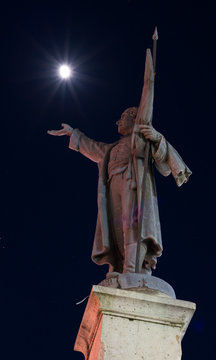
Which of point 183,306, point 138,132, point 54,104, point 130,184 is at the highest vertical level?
point 54,104

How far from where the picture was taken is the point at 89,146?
7711 millimetres

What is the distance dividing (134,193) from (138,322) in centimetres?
195

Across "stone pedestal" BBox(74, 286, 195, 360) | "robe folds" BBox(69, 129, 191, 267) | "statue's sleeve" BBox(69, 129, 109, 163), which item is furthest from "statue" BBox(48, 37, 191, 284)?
"stone pedestal" BBox(74, 286, 195, 360)

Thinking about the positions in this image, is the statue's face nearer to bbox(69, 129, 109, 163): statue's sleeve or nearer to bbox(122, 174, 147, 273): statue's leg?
bbox(69, 129, 109, 163): statue's sleeve

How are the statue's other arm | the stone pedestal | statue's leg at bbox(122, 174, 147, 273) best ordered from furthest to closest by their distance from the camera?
the statue's other arm < statue's leg at bbox(122, 174, 147, 273) < the stone pedestal

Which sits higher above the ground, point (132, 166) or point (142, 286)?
point (132, 166)

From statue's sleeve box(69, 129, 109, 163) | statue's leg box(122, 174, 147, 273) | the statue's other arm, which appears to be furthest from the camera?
statue's sleeve box(69, 129, 109, 163)

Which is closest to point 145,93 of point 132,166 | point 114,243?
point 132,166

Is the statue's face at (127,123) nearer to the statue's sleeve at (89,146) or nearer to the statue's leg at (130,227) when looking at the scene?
the statue's sleeve at (89,146)

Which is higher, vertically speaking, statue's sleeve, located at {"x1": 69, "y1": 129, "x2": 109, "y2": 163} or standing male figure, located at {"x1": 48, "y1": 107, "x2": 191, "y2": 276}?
statue's sleeve, located at {"x1": 69, "y1": 129, "x2": 109, "y2": 163}

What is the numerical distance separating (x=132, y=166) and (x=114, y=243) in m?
1.03

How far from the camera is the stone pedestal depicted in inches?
199

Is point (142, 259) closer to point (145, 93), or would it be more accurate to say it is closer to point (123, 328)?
point (123, 328)

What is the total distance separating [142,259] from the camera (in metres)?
6.30
